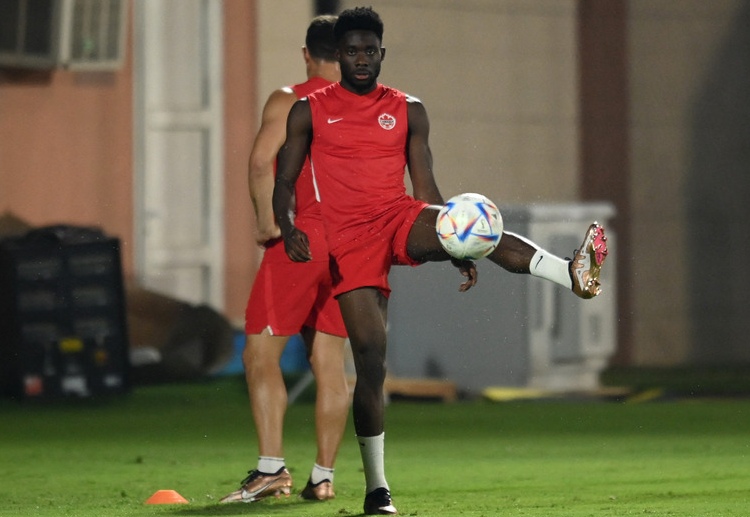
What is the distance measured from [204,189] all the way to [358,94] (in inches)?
343

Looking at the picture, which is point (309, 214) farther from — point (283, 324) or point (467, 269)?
point (467, 269)

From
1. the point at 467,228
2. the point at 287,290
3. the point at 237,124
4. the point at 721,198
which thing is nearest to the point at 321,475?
the point at 287,290

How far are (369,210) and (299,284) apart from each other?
26.2 inches

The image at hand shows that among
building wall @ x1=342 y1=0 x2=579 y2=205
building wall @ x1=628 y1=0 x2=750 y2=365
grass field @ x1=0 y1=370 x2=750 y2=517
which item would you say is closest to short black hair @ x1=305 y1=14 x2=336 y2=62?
grass field @ x1=0 y1=370 x2=750 y2=517

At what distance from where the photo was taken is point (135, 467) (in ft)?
25.8

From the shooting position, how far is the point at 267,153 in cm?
640

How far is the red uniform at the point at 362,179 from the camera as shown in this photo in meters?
5.74

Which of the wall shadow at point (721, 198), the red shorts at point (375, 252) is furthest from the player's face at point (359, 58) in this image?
the wall shadow at point (721, 198)

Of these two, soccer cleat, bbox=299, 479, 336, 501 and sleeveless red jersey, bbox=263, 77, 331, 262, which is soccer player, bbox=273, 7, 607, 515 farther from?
soccer cleat, bbox=299, 479, 336, 501

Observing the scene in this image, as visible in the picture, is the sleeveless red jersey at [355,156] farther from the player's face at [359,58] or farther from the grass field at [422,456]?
the grass field at [422,456]

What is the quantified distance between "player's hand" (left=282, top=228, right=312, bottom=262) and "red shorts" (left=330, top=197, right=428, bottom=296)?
0.13 m

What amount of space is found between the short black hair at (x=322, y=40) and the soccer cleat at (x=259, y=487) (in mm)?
1505

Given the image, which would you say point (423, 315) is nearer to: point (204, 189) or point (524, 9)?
point (204, 189)

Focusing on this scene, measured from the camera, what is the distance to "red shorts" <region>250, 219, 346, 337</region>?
633 cm
